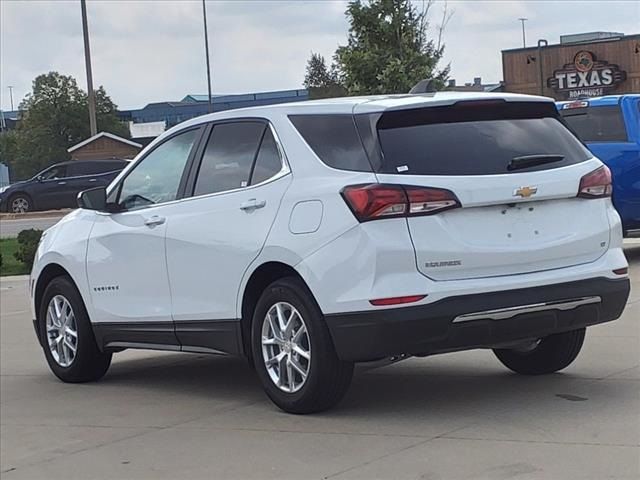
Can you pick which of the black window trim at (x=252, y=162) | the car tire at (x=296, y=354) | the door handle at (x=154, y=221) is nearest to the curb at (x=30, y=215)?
the door handle at (x=154, y=221)

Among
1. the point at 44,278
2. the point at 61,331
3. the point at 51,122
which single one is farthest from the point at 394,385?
the point at 51,122

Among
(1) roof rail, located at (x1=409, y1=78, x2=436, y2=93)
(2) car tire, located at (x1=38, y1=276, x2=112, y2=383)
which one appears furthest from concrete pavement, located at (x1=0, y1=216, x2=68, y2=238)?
(1) roof rail, located at (x1=409, y1=78, x2=436, y2=93)

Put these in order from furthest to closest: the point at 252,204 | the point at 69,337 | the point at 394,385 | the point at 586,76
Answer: the point at 586,76, the point at 69,337, the point at 394,385, the point at 252,204

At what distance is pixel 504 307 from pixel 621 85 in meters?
42.8

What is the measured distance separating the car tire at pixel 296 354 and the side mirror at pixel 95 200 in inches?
75.6

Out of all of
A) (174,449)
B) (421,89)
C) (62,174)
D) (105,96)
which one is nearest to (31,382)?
(174,449)

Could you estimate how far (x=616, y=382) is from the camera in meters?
6.81

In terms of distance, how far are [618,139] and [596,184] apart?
6.40 meters

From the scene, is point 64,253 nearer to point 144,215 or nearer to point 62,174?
point 144,215

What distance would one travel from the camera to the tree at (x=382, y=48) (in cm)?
3125

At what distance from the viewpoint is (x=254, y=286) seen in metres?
6.63

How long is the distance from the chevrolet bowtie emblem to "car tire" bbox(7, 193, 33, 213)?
1204 inches

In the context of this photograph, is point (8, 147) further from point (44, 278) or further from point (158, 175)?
point (158, 175)

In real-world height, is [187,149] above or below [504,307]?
above
